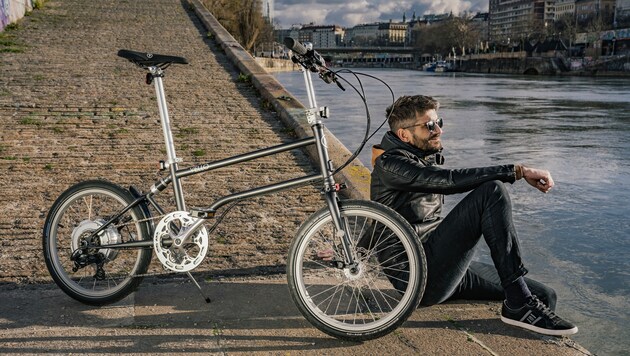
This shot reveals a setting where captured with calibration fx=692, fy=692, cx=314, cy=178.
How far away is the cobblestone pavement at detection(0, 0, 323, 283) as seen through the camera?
4555 millimetres

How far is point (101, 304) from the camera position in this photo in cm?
335

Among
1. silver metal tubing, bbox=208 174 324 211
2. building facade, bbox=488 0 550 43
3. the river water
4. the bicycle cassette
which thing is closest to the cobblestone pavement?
the bicycle cassette

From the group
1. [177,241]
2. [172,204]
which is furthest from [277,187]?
[172,204]

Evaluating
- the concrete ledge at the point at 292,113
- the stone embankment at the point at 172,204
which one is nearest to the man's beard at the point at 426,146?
the stone embankment at the point at 172,204

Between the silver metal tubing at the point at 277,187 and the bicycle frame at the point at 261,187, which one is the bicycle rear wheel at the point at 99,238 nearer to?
the bicycle frame at the point at 261,187

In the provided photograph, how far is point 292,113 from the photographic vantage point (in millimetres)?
8953

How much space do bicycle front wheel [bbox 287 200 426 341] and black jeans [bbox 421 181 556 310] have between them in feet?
0.56

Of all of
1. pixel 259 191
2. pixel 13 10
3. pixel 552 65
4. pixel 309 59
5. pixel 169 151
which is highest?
pixel 13 10

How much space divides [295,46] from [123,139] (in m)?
5.22

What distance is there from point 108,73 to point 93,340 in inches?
418

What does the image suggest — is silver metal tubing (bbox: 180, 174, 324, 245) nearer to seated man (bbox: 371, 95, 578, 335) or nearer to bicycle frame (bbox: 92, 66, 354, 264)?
bicycle frame (bbox: 92, 66, 354, 264)

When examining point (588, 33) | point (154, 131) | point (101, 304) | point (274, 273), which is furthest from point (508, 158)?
point (588, 33)

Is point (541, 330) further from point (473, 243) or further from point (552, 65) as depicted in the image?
point (552, 65)

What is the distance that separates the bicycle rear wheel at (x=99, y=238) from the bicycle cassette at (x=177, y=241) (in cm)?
12
